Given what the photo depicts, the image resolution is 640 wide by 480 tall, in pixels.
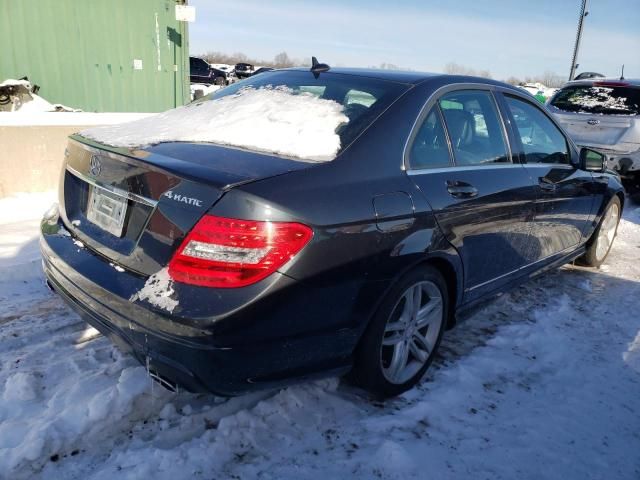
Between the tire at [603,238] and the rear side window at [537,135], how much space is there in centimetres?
118

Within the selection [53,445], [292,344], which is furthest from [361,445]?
[53,445]

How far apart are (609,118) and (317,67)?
6173mm

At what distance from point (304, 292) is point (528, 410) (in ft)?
4.92

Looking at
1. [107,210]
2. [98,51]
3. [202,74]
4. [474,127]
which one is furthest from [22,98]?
[202,74]

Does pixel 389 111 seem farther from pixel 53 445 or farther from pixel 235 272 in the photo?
pixel 53 445

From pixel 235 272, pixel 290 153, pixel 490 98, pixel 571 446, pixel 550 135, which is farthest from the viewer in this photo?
pixel 550 135

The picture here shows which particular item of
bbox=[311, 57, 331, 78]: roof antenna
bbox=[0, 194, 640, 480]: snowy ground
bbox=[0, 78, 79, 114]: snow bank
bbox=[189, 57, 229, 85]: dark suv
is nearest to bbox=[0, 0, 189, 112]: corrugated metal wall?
bbox=[0, 78, 79, 114]: snow bank

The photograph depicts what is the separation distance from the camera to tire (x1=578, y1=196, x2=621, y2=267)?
16.1 feet

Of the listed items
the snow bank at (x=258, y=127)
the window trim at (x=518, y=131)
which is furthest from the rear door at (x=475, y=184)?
the snow bank at (x=258, y=127)

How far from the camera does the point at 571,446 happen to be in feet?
8.17

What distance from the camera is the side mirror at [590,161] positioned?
419 centimetres

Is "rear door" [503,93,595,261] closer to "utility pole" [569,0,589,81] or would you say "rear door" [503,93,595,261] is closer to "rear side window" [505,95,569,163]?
"rear side window" [505,95,569,163]

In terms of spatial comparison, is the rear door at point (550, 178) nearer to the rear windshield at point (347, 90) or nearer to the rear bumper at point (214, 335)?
the rear windshield at point (347, 90)

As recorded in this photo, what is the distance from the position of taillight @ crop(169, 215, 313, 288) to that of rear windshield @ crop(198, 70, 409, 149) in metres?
0.64
